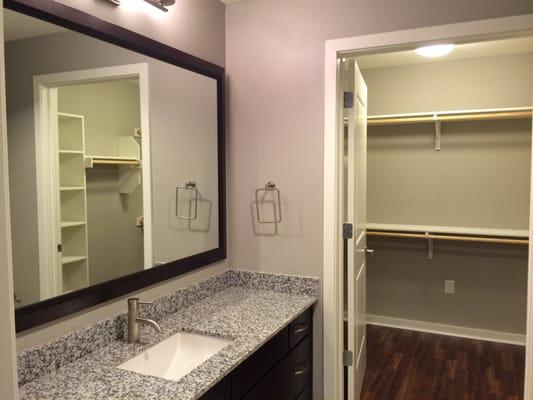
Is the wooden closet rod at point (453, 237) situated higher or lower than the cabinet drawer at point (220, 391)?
higher

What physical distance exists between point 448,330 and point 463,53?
2415mm

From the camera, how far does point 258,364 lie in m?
1.70

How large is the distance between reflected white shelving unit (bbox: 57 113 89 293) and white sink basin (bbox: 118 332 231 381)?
0.36m

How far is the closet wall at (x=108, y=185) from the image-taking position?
5.28ft

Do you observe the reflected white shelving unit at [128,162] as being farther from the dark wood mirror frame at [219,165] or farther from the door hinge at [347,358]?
the door hinge at [347,358]

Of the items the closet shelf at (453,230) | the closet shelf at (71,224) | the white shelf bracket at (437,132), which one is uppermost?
the white shelf bracket at (437,132)

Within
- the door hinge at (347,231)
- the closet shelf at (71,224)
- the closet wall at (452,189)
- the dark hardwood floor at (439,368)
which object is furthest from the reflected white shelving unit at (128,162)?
the closet wall at (452,189)

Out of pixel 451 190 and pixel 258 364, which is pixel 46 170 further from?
pixel 451 190

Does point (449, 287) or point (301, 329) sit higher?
point (301, 329)

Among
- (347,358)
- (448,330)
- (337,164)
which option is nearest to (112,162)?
(337,164)

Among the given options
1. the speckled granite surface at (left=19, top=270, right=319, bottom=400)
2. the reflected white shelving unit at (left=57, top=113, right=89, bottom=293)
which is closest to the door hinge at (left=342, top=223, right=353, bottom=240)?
the speckled granite surface at (left=19, top=270, right=319, bottom=400)

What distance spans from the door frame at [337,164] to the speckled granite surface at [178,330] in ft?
0.47

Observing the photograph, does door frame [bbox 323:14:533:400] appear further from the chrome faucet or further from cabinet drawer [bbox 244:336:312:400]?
the chrome faucet

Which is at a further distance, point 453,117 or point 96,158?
point 453,117
